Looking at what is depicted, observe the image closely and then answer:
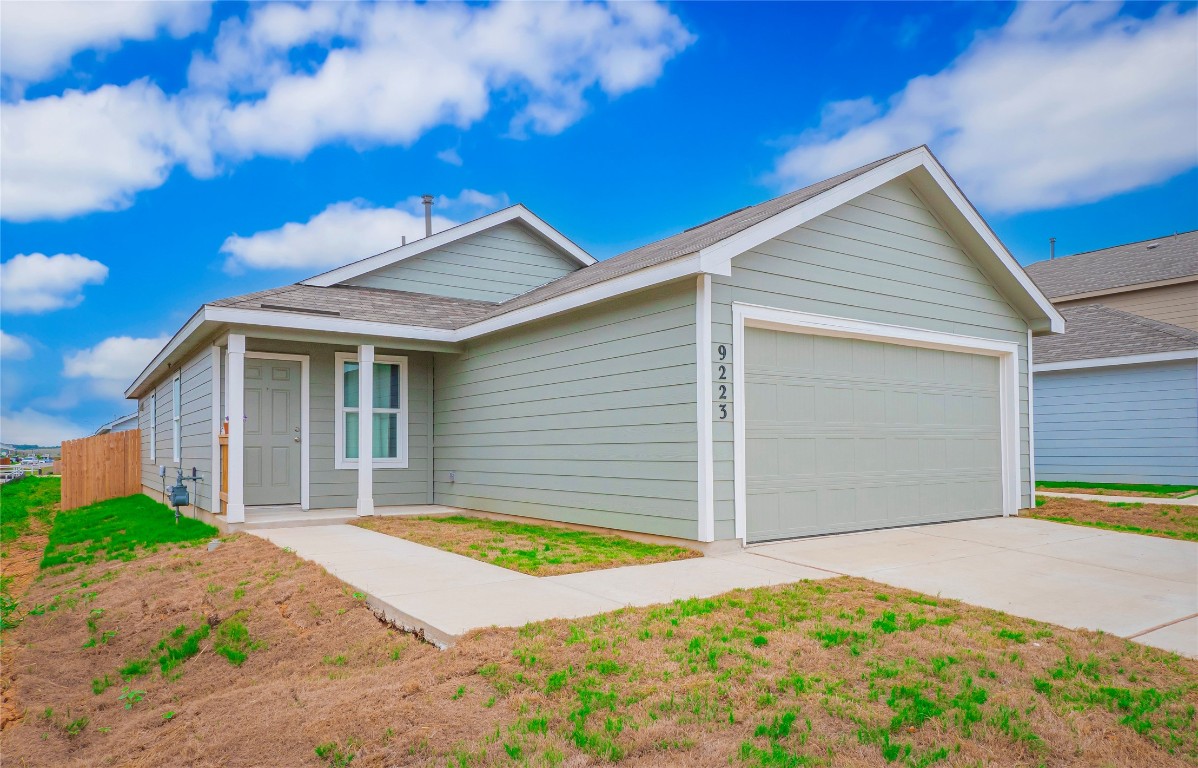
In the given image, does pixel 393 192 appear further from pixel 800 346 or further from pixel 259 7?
pixel 800 346

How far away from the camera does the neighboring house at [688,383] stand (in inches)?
297

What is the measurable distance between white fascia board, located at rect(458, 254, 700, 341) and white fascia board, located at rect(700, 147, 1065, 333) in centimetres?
31

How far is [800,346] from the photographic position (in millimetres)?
8195

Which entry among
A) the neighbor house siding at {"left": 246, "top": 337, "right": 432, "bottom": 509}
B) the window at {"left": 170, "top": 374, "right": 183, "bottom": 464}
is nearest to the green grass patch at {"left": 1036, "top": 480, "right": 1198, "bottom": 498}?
the neighbor house siding at {"left": 246, "top": 337, "right": 432, "bottom": 509}

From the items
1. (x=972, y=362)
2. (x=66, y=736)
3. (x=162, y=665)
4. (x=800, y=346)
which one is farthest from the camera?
(x=972, y=362)

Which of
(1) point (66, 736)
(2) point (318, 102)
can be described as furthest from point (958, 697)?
(2) point (318, 102)

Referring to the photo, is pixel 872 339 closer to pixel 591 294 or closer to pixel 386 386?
pixel 591 294

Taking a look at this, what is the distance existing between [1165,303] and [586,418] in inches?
713

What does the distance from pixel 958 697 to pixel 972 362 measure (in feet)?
25.3

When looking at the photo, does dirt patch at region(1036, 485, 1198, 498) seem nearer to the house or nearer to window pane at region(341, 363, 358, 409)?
the house

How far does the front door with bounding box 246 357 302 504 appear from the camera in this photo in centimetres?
1082

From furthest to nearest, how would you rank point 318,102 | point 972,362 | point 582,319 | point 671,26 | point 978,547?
point 318,102, point 671,26, point 972,362, point 582,319, point 978,547

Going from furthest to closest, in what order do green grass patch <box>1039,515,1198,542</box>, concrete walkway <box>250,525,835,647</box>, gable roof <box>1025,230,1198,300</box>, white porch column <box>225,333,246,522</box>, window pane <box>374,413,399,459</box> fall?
gable roof <box>1025,230,1198,300</box>
window pane <box>374,413,399,459</box>
white porch column <box>225,333,246,522</box>
green grass patch <box>1039,515,1198,542</box>
concrete walkway <box>250,525,835,647</box>

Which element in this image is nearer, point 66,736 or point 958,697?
point 958,697
